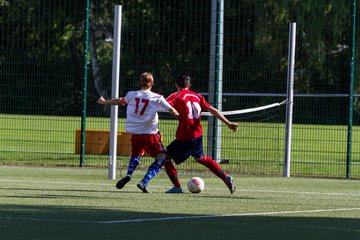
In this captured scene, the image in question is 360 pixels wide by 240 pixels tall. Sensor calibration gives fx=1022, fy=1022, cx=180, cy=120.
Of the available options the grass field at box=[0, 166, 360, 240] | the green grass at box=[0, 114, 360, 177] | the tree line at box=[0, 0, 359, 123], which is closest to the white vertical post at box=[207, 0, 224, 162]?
the green grass at box=[0, 114, 360, 177]

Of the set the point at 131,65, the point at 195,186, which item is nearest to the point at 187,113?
the point at 195,186

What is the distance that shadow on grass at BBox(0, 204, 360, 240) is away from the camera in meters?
9.41

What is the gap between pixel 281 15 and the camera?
1527 inches

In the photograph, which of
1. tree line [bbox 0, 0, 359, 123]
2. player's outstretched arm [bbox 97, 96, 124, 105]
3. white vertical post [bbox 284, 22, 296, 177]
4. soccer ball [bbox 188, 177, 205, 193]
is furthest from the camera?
tree line [bbox 0, 0, 359, 123]

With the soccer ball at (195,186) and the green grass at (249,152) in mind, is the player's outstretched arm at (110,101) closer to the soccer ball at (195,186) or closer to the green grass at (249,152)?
the soccer ball at (195,186)

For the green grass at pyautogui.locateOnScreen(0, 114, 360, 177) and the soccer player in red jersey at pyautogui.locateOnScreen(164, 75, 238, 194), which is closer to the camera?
the soccer player in red jersey at pyautogui.locateOnScreen(164, 75, 238, 194)

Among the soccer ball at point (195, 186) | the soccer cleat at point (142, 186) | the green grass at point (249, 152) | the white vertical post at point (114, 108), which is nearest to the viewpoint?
the soccer cleat at point (142, 186)

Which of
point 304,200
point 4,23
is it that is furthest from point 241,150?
point 304,200

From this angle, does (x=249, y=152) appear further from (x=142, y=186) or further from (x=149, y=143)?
(x=142, y=186)

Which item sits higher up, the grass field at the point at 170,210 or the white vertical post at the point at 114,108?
the white vertical post at the point at 114,108

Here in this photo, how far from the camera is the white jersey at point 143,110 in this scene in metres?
14.7

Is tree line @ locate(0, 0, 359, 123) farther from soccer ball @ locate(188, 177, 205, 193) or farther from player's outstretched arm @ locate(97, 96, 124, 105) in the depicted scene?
soccer ball @ locate(188, 177, 205, 193)

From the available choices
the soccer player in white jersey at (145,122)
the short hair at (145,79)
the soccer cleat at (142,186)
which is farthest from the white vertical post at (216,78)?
the soccer cleat at (142,186)

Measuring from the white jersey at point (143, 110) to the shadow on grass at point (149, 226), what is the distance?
10.1 feet
